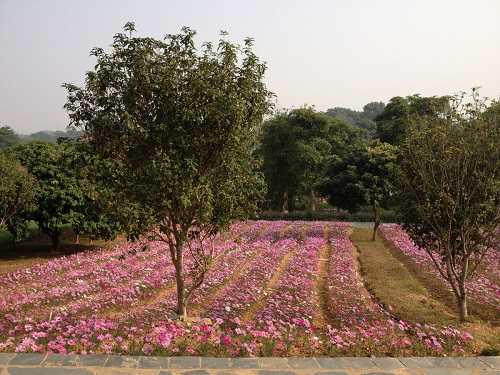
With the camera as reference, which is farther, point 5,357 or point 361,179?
point 361,179

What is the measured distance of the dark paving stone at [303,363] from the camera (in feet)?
20.9

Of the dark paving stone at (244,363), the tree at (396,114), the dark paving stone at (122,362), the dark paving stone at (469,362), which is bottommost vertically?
the dark paving stone at (469,362)

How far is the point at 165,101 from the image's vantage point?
303 inches

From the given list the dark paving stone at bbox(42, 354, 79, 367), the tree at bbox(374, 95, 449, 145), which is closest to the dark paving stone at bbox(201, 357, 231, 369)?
the dark paving stone at bbox(42, 354, 79, 367)

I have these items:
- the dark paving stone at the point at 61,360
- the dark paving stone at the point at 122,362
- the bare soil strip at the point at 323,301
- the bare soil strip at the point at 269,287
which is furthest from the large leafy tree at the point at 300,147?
the dark paving stone at the point at 61,360

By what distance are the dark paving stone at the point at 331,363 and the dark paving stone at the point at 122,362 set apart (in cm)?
294

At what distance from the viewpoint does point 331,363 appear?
21.5 ft

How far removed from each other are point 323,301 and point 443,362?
610 cm

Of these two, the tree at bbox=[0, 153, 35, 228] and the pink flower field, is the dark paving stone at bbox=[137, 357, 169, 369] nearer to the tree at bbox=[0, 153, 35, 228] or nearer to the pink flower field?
the pink flower field

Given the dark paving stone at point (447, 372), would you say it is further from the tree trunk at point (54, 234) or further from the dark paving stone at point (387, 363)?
the tree trunk at point (54, 234)

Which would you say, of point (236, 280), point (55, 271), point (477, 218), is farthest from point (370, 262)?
point (55, 271)

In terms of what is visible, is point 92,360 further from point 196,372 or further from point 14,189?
point 14,189

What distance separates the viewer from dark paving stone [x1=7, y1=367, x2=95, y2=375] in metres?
5.66

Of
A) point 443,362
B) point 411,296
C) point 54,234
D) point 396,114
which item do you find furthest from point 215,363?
point 396,114
